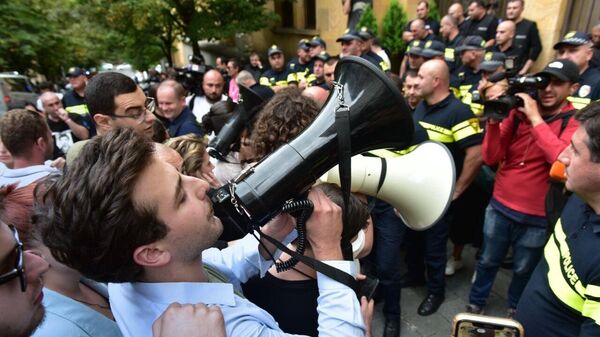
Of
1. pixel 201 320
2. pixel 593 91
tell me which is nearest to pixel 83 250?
pixel 201 320

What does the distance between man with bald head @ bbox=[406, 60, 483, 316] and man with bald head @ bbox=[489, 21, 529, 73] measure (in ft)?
8.67

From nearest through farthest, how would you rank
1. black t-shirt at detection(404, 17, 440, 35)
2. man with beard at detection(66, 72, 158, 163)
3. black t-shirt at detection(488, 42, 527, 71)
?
man with beard at detection(66, 72, 158, 163) < black t-shirt at detection(488, 42, 527, 71) < black t-shirt at detection(404, 17, 440, 35)

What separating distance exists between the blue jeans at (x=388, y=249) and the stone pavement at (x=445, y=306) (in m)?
0.23

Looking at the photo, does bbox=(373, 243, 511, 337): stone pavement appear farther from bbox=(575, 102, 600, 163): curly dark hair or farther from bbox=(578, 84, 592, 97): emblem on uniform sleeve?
bbox=(575, 102, 600, 163): curly dark hair

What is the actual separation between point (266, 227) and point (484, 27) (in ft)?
20.0

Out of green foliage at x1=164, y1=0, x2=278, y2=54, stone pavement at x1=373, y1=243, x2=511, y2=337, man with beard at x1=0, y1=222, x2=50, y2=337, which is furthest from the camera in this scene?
green foliage at x1=164, y1=0, x2=278, y2=54

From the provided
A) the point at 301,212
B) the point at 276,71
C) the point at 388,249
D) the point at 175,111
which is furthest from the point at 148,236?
the point at 276,71

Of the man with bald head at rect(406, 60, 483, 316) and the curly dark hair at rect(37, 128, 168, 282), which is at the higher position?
the curly dark hair at rect(37, 128, 168, 282)

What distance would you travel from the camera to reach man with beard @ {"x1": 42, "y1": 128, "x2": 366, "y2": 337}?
3.15 ft

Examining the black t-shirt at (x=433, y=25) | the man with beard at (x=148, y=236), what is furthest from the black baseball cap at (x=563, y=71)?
the black t-shirt at (x=433, y=25)

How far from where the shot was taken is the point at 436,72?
297cm

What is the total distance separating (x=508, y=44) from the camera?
5.33 meters

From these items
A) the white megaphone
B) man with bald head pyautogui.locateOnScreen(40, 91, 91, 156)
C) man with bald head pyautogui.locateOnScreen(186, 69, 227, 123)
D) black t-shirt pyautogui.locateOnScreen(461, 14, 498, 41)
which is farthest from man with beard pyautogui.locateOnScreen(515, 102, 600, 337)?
black t-shirt pyautogui.locateOnScreen(461, 14, 498, 41)

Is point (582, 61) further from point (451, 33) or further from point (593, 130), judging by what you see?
point (451, 33)
